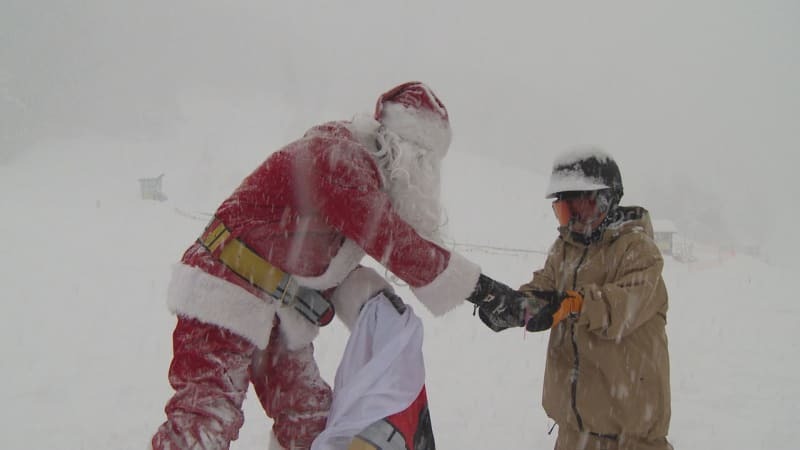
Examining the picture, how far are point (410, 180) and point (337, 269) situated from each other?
0.44 meters

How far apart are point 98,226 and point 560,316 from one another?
45.5 feet

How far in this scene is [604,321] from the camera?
77.4 inches

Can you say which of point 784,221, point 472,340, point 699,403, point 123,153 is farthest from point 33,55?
point 784,221

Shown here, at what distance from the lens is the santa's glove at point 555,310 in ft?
6.51

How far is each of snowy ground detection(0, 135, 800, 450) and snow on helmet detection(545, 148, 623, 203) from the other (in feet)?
2.85

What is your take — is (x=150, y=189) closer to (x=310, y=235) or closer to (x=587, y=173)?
(x=310, y=235)

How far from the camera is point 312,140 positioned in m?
1.77

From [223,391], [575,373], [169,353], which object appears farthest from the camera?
[169,353]

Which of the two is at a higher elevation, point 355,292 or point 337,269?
point 337,269

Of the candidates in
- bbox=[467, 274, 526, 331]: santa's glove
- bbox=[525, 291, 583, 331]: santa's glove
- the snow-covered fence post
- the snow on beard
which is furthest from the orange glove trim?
the snow-covered fence post

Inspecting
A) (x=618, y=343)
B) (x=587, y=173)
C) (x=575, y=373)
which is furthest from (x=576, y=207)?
(x=575, y=373)

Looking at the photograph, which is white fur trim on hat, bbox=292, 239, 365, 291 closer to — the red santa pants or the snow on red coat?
the snow on red coat

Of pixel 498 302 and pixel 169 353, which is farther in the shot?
pixel 169 353

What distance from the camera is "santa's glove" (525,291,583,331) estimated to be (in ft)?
6.51
